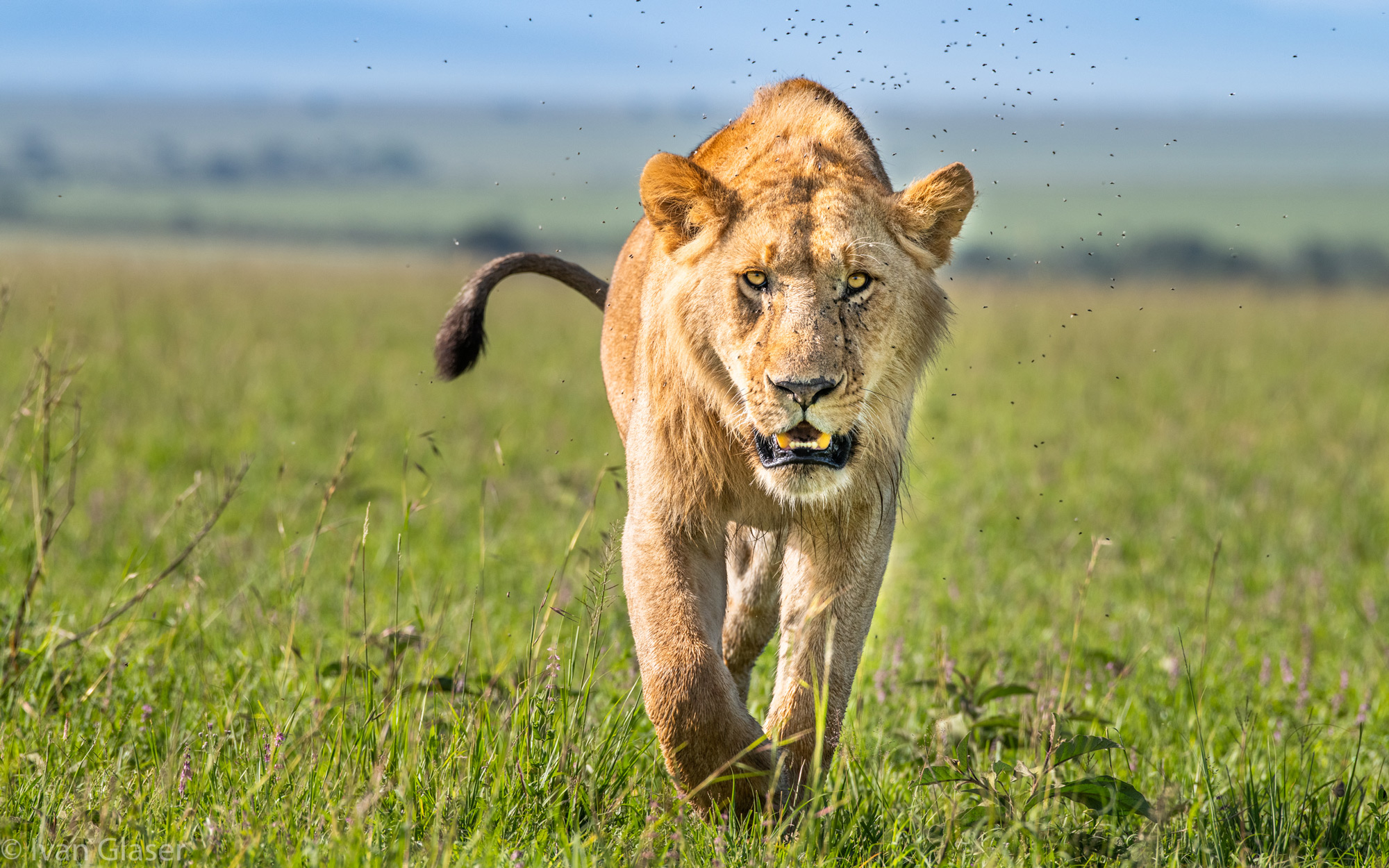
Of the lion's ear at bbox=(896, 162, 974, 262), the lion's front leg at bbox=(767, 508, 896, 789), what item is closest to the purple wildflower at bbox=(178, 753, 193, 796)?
the lion's front leg at bbox=(767, 508, 896, 789)

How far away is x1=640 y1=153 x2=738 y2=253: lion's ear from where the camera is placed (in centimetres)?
331

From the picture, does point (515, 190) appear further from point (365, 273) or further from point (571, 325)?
point (571, 325)

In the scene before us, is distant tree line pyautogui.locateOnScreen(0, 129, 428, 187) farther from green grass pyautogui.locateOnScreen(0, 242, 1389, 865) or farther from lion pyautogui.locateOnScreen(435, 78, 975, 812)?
lion pyautogui.locateOnScreen(435, 78, 975, 812)

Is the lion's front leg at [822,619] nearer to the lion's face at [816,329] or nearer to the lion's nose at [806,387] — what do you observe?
the lion's face at [816,329]

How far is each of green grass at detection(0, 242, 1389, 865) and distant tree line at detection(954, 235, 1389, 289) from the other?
27123mm

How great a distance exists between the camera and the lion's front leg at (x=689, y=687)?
3.05m

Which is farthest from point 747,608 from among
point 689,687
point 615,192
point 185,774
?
point 615,192

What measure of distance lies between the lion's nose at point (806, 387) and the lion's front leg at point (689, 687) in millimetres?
587

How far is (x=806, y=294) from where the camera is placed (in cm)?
311

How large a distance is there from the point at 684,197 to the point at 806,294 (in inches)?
18.2

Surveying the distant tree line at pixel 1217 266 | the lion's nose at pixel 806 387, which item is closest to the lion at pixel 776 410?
the lion's nose at pixel 806 387

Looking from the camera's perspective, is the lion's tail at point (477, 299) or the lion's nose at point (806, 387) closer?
the lion's nose at point (806, 387)

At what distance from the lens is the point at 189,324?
16828 mm

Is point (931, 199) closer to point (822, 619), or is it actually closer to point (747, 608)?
point (822, 619)
